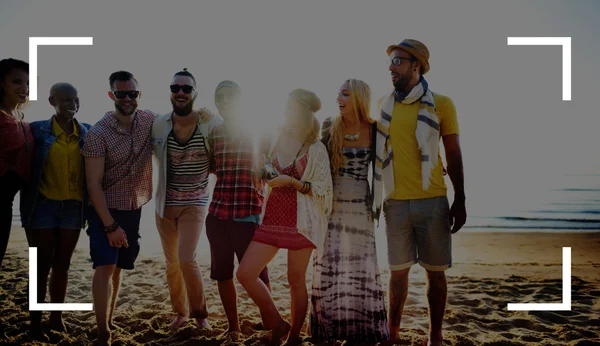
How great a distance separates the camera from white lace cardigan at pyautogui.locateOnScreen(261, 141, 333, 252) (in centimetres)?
350

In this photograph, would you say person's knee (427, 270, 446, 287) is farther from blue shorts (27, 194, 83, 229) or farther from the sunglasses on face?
blue shorts (27, 194, 83, 229)

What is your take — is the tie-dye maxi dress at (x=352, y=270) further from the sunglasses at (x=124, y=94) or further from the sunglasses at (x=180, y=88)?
the sunglasses at (x=124, y=94)

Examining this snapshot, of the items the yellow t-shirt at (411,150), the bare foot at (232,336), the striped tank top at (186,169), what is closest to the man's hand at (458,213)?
the yellow t-shirt at (411,150)

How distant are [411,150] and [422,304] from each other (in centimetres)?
245

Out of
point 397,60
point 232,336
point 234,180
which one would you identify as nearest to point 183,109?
point 234,180

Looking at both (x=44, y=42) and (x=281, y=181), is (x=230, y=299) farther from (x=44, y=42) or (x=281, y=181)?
(x=44, y=42)

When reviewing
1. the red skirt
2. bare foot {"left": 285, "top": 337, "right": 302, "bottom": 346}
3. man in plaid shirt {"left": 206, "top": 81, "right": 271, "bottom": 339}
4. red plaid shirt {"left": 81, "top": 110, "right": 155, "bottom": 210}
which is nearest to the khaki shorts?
the red skirt

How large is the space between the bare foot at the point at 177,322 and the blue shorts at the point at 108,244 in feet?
2.23

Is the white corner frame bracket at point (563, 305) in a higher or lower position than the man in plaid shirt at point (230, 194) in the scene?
lower

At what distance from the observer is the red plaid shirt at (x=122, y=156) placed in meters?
3.69

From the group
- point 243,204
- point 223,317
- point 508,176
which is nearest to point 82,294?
point 223,317

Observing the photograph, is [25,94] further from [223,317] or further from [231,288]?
[223,317]

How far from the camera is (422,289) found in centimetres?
617

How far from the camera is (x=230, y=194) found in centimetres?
371
